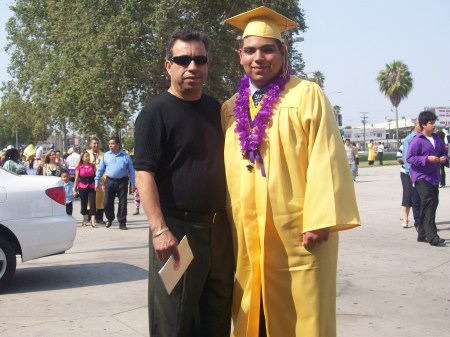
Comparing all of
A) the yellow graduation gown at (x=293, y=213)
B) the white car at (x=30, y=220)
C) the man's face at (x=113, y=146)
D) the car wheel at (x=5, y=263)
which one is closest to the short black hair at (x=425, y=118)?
the white car at (x=30, y=220)

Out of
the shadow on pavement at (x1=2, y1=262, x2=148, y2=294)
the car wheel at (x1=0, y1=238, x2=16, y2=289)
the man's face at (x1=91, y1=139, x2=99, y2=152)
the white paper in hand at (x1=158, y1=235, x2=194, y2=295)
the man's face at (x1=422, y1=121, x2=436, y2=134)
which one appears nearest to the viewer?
the white paper in hand at (x1=158, y1=235, x2=194, y2=295)

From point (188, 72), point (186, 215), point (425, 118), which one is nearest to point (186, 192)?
point (186, 215)

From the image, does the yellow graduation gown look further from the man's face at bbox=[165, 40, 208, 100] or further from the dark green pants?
the man's face at bbox=[165, 40, 208, 100]

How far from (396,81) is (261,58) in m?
72.4

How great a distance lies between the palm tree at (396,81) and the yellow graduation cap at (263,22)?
71259 millimetres

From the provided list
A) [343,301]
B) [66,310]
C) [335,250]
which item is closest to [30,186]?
[66,310]

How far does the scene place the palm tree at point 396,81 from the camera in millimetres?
72250

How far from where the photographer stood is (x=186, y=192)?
3496 millimetres

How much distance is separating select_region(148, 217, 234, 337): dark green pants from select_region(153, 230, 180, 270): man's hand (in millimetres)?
121

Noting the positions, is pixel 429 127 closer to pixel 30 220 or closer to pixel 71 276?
pixel 71 276

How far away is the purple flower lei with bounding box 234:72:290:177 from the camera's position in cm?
349

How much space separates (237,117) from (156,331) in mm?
1274

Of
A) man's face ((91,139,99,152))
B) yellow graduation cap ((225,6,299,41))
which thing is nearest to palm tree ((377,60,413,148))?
man's face ((91,139,99,152))

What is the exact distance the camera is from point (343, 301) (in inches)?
246
